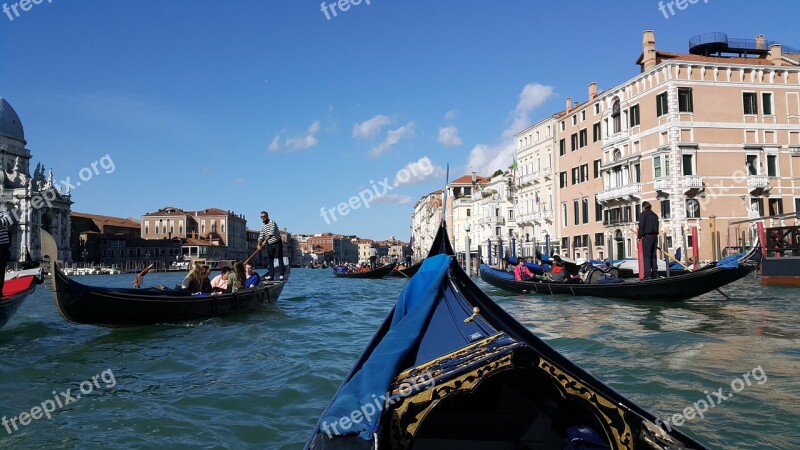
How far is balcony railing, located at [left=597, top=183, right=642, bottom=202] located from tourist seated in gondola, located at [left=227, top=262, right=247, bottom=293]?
1495cm

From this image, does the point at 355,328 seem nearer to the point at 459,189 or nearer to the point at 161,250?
the point at 459,189

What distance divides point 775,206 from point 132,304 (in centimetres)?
1817

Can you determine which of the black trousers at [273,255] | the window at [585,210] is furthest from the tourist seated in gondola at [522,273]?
the window at [585,210]

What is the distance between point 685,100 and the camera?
17391mm

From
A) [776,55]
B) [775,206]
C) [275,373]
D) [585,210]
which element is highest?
[776,55]

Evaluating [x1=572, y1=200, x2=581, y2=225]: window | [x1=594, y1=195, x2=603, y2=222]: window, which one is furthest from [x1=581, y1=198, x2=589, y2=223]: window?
[x1=594, y1=195, x2=603, y2=222]: window

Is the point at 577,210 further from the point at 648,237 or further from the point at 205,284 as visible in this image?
the point at 205,284

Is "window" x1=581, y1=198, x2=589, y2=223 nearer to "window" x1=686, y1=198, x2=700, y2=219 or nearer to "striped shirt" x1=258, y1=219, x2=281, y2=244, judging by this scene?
"window" x1=686, y1=198, x2=700, y2=219

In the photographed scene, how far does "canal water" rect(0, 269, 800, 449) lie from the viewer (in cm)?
257

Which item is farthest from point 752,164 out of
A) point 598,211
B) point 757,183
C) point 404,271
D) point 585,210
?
point 404,271

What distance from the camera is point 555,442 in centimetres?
167

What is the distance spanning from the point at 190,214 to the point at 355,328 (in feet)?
212

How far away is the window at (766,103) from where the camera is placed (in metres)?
17.6

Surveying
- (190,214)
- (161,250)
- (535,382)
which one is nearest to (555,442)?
(535,382)
